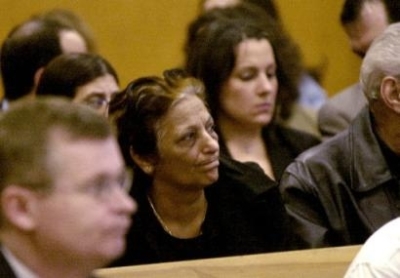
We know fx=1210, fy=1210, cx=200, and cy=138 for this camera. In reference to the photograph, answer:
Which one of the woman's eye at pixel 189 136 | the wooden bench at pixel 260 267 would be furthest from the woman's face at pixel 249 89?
the wooden bench at pixel 260 267

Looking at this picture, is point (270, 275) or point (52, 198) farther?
point (270, 275)

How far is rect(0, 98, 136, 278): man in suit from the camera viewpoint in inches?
66.0

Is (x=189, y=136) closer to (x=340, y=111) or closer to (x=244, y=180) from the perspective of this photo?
(x=244, y=180)

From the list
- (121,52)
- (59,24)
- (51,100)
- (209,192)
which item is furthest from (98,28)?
(51,100)

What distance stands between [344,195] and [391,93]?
0.26 meters

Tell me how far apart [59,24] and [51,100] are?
1840 mm

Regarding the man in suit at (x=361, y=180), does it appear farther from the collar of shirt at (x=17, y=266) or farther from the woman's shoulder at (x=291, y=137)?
the collar of shirt at (x=17, y=266)

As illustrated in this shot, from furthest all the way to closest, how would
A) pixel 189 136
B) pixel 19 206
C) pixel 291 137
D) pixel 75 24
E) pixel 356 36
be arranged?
1. pixel 356 36
2. pixel 75 24
3. pixel 291 137
4. pixel 189 136
5. pixel 19 206

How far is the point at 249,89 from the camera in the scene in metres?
3.31

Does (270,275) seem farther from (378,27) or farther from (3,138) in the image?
(378,27)

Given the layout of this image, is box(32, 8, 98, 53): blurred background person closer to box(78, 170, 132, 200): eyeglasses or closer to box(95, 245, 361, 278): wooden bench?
box(95, 245, 361, 278): wooden bench

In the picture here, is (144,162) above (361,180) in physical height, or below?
above

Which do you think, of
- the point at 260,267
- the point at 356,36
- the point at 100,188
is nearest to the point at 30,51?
the point at 356,36

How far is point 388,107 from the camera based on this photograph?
9.14ft
